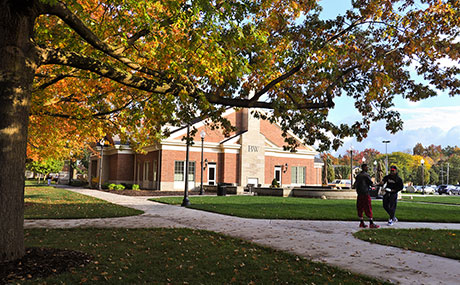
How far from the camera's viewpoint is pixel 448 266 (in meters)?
6.18

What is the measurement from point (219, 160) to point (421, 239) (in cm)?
2771

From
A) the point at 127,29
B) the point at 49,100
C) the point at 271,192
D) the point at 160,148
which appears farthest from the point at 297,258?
the point at 160,148

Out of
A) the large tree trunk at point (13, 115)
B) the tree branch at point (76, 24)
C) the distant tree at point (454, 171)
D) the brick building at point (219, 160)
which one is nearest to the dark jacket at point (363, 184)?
the tree branch at point (76, 24)

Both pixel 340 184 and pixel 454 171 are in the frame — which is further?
pixel 454 171

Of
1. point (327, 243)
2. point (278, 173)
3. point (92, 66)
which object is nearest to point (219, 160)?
point (278, 173)

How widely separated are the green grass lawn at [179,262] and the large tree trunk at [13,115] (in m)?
1.12

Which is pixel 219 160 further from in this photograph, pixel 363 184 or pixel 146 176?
pixel 363 184

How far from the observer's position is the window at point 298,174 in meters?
40.9

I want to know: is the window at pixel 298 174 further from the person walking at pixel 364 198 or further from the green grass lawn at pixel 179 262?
the green grass lawn at pixel 179 262

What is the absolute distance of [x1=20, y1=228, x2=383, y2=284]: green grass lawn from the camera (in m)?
5.17

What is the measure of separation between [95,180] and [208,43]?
3699 cm

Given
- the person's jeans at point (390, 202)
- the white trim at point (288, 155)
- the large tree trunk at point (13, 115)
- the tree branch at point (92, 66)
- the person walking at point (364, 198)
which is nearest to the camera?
the large tree trunk at point (13, 115)

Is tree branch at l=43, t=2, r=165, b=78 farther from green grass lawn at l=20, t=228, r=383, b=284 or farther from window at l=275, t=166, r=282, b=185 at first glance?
window at l=275, t=166, r=282, b=185

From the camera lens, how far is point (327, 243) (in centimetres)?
818
